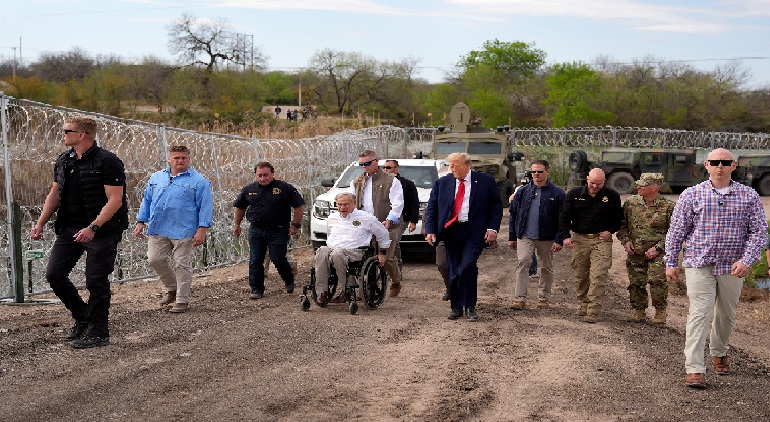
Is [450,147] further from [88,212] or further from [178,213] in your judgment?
[88,212]

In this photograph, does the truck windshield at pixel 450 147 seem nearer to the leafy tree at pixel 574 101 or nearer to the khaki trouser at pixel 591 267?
the khaki trouser at pixel 591 267

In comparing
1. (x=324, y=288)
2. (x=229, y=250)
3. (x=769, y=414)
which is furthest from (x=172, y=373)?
(x=229, y=250)

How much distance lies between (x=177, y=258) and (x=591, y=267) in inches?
176

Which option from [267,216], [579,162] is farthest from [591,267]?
[579,162]

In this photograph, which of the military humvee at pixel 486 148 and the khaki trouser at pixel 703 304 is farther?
the military humvee at pixel 486 148

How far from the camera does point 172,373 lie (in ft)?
23.9

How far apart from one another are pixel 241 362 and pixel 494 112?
201 ft

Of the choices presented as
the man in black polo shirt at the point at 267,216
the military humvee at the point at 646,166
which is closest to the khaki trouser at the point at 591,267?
the man in black polo shirt at the point at 267,216

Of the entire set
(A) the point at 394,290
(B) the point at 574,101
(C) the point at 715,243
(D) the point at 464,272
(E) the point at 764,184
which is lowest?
(E) the point at 764,184

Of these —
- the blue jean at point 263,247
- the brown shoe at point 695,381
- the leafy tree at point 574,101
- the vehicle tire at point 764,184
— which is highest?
the leafy tree at point 574,101

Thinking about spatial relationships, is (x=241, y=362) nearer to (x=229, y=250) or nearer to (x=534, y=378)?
(x=534, y=378)

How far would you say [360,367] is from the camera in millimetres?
7664

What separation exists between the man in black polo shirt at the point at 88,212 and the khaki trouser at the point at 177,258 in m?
2.04

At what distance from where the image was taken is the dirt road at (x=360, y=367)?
21.0 feet
